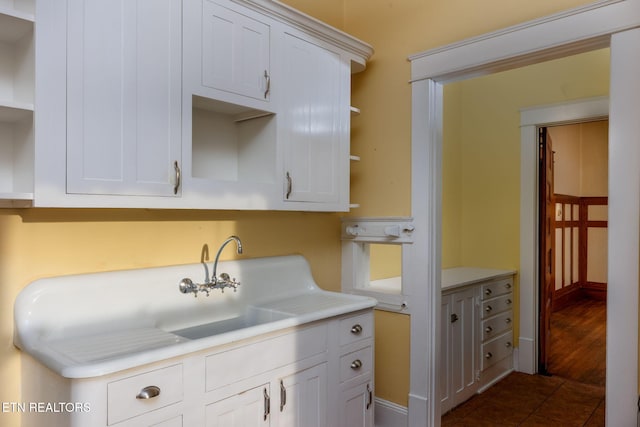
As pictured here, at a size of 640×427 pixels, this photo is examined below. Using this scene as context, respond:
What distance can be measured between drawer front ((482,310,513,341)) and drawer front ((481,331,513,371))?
5 centimetres

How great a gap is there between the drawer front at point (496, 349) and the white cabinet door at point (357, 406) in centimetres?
143

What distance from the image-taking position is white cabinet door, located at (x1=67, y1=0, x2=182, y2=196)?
148 cm

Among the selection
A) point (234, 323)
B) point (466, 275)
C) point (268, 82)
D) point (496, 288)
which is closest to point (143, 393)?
point (234, 323)

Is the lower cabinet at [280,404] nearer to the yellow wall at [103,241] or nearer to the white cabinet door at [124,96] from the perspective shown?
the yellow wall at [103,241]

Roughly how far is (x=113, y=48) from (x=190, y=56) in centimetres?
31

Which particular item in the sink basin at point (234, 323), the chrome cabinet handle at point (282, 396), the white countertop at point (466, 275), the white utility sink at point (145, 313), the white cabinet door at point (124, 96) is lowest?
the chrome cabinet handle at point (282, 396)

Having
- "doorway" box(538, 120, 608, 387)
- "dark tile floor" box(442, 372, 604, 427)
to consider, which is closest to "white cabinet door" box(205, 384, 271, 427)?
"dark tile floor" box(442, 372, 604, 427)

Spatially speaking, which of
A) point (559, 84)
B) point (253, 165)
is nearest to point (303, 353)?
point (253, 165)

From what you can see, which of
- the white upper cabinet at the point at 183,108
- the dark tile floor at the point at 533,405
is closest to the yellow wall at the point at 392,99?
the white upper cabinet at the point at 183,108

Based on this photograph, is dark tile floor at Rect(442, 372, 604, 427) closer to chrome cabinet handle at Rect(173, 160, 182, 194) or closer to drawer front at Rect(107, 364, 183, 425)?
drawer front at Rect(107, 364, 183, 425)

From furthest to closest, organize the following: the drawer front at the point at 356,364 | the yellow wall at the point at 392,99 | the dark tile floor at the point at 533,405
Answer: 1. the dark tile floor at the point at 533,405
2. the yellow wall at the point at 392,99
3. the drawer front at the point at 356,364

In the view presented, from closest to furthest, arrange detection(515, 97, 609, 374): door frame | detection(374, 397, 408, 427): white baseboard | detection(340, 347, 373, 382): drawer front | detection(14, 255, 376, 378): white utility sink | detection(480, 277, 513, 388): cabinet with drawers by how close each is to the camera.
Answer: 1. detection(14, 255, 376, 378): white utility sink
2. detection(340, 347, 373, 382): drawer front
3. detection(374, 397, 408, 427): white baseboard
4. detection(480, 277, 513, 388): cabinet with drawers
5. detection(515, 97, 609, 374): door frame

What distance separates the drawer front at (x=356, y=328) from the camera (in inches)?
85.4

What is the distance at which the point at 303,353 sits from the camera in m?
1.96
